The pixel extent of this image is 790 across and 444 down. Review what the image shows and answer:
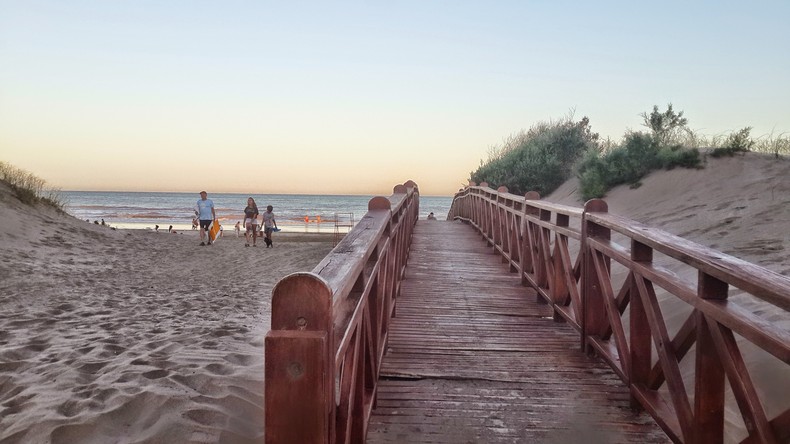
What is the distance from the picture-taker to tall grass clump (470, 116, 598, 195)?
58.6 feet

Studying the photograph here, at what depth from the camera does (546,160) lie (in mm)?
18031

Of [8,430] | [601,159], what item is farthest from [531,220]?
[601,159]

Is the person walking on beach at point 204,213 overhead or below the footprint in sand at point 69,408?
overhead

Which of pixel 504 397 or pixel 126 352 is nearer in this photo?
pixel 504 397

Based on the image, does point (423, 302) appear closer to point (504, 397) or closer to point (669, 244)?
point (504, 397)

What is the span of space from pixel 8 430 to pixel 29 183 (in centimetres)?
1397

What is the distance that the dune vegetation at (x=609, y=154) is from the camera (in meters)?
11.3

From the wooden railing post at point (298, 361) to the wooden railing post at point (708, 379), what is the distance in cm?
172

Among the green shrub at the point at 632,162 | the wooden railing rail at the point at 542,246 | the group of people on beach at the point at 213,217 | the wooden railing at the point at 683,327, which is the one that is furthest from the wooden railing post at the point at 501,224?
the group of people on beach at the point at 213,217

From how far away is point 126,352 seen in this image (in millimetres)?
4742

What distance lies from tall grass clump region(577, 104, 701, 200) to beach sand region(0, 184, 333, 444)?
710 cm

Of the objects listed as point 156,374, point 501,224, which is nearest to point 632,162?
point 501,224

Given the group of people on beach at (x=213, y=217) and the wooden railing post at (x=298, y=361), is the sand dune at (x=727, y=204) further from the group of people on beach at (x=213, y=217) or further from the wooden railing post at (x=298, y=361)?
the group of people on beach at (x=213, y=217)

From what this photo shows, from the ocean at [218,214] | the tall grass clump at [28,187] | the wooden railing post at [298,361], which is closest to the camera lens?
the wooden railing post at [298,361]
